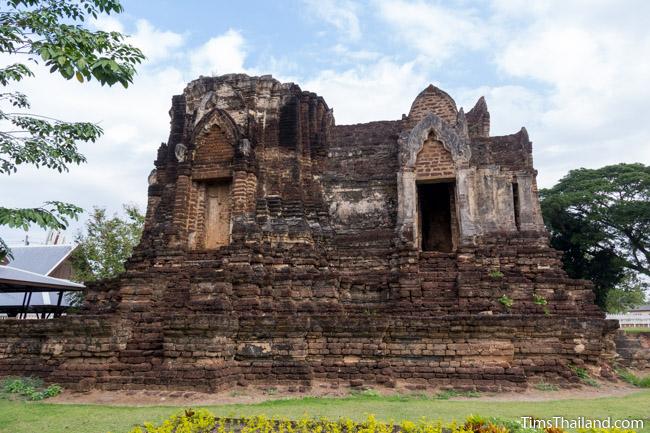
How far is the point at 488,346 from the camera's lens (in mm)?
9617

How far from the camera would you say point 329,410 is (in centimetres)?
754

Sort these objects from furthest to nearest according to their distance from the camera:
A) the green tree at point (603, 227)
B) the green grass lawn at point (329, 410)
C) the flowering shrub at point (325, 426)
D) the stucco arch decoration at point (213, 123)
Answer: the green tree at point (603, 227), the stucco arch decoration at point (213, 123), the green grass lawn at point (329, 410), the flowering shrub at point (325, 426)

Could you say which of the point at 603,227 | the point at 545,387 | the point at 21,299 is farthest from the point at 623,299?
the point at 21,299

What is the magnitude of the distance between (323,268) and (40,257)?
22.8 meters

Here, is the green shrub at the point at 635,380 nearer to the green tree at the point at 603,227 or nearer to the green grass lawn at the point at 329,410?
the green grass lawn at the point at 329,410

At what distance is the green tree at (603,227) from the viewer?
25.5 meters

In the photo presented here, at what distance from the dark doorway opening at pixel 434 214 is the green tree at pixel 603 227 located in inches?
521

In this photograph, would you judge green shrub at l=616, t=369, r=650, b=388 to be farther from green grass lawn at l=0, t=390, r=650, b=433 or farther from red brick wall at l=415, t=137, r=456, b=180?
red brick wall at l=415, t=137, r=456, b=180

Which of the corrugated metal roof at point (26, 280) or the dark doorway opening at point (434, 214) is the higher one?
the dark doorway opening at point (434, 214)

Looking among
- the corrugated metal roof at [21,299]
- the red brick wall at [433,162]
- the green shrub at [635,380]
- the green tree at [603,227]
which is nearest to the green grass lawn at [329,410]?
Answer: the green shrub at [635,380]

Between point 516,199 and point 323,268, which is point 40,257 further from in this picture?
point 516,199

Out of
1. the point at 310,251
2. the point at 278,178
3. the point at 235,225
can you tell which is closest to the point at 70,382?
the point at 235,225

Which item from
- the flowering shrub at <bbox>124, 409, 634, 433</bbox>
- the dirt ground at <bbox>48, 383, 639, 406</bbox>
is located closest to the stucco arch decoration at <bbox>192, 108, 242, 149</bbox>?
the dirt ground at <bbox>48, 383, 639, 406</bbox>

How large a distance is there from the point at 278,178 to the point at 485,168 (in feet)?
17.5
